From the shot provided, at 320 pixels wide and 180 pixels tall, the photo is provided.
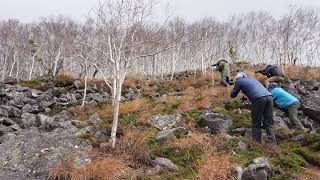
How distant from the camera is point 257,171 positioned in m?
7.93

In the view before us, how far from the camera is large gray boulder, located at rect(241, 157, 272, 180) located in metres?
7.84

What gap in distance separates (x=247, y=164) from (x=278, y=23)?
35666mm

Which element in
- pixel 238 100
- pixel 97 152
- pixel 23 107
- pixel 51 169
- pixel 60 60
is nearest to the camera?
pixel 51 169

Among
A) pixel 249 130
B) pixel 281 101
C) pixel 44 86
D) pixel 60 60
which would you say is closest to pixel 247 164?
pixel 249 130

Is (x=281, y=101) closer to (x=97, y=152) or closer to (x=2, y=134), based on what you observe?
(x=97, y=152)

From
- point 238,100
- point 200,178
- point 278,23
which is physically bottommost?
point 200,178

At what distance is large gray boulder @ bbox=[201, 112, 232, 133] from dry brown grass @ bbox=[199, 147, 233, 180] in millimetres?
2553

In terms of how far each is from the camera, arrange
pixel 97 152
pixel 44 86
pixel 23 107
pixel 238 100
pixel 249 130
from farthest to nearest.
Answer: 1. pixel 44 86
2. pixel 23 107
3. pixel 238 100
4. pixel 249 130
5. pixel 97 152

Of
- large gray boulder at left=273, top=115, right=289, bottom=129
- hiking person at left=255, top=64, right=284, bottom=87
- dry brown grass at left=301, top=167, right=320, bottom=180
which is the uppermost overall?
hiking person at left=255, top=64, right=284, bottom=87

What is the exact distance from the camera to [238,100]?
14.1 meters

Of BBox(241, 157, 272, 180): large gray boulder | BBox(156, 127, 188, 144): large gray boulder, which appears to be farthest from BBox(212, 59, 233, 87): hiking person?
BBox(241, 157, 272, 180): large gray boulder

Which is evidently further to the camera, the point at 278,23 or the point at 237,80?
the point at 278,23

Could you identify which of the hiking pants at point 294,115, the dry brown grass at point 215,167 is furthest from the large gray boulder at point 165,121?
the dry brown grass at point 215,167

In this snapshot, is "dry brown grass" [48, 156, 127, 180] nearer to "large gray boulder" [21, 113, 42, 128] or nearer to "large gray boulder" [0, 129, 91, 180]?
"large gray boulder" [0, 129, 91, 180]
